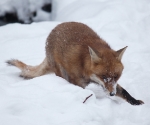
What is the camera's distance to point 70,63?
454cm

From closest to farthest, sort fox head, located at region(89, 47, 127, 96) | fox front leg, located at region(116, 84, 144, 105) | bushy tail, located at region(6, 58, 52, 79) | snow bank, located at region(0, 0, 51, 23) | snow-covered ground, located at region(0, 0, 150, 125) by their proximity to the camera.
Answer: snow-covered ground, located at region(0, 0, 150, 125) → fox head, located at region(89, 47, 127, 96) → fox front leg, located at region(116, 84, 144, 105) → bushy tail, located at region(6, 58, 52, 79) → snow bank, located at region(0, 0, 51, 23)

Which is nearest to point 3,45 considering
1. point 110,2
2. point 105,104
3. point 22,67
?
point 22,67

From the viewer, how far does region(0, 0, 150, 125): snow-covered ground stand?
314 cm

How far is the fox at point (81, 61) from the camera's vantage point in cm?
399

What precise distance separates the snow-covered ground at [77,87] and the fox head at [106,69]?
0.21m

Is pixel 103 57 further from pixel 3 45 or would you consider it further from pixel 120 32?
pixel 3 45

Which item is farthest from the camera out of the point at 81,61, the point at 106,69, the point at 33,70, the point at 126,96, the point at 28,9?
the point at 28,9

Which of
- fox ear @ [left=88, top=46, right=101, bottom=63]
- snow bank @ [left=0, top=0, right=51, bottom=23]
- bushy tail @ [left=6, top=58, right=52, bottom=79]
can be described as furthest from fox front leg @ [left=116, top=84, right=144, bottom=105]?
snow bank @ [left=0, top=0, right=51, bottom=23]

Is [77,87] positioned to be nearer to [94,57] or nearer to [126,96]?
[94,57]

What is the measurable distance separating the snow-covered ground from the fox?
194 millimetres

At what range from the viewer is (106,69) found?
155 inches

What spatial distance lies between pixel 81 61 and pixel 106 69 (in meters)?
0.60

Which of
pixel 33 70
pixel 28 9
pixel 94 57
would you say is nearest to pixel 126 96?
pixel 94 57

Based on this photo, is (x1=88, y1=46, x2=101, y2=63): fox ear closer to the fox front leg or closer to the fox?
the fox
